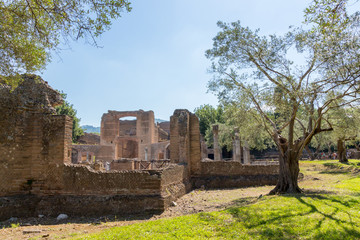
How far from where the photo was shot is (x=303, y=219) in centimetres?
611

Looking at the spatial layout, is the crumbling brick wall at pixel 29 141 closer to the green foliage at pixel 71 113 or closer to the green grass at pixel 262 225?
the green grass at pixel 262 225

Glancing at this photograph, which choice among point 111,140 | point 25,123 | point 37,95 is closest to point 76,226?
point 25,123

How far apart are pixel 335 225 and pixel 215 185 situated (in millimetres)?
7859

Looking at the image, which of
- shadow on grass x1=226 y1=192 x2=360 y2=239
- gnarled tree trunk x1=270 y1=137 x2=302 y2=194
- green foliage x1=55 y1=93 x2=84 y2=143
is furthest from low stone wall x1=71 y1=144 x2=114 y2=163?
shadow on grass x1=226 y1=192 x2=360 y2=239

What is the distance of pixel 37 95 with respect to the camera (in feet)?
29.2

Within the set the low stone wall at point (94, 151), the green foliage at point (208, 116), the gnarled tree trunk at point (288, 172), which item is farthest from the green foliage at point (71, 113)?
the gnarled tree trunk at point (288, 172)

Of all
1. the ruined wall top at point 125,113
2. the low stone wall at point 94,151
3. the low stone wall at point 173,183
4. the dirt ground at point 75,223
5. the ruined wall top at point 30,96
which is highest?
the ruined wall top at point 125,113

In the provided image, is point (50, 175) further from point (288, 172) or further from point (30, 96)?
point (288, 172)

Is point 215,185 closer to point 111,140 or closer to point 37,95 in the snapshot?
point 37,95

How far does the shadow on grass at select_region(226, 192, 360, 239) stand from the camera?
213 inches

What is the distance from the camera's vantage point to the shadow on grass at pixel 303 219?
17.7ft

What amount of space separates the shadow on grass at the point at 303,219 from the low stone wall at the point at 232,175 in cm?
575

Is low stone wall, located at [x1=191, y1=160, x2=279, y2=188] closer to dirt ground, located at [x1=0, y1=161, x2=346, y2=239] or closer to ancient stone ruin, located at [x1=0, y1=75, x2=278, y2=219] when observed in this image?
dirt ground, located at [x1=0, y1=161, x2=346, y2=239]

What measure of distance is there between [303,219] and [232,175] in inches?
310
